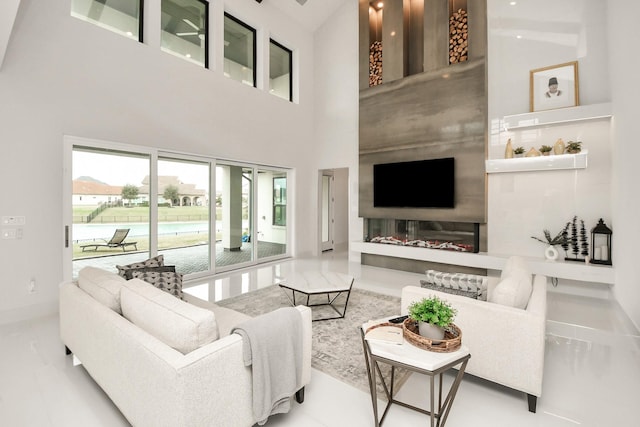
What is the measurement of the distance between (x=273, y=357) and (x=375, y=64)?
21.5 ft

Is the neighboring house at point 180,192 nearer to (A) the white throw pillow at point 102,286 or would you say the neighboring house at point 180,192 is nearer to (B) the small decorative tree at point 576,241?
(A) the white throw pillow at point 102,286

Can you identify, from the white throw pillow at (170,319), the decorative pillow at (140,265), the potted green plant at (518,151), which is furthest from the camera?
the potted green plant at (518,151)

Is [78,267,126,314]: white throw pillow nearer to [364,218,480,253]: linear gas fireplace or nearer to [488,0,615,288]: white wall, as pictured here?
[364,218,480,253]: linear gas fireplace

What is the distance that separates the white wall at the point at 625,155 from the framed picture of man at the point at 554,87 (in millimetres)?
430

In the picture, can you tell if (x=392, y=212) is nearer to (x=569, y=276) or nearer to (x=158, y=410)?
(x=569, y=276)

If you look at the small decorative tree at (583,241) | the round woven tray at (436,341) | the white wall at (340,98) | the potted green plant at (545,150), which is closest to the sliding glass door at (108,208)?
the white wall at (340,98)

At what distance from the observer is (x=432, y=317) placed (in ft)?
5.13

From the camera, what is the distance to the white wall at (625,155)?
325 cm

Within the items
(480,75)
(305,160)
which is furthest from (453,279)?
(305,160)

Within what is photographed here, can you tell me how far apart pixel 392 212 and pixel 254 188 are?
2.99 m

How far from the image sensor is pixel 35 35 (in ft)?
11.8

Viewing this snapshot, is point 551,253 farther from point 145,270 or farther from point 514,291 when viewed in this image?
point 145,270

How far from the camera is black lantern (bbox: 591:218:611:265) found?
4.20 meters

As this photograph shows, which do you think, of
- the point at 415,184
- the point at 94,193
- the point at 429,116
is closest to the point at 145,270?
the point at 94,193
